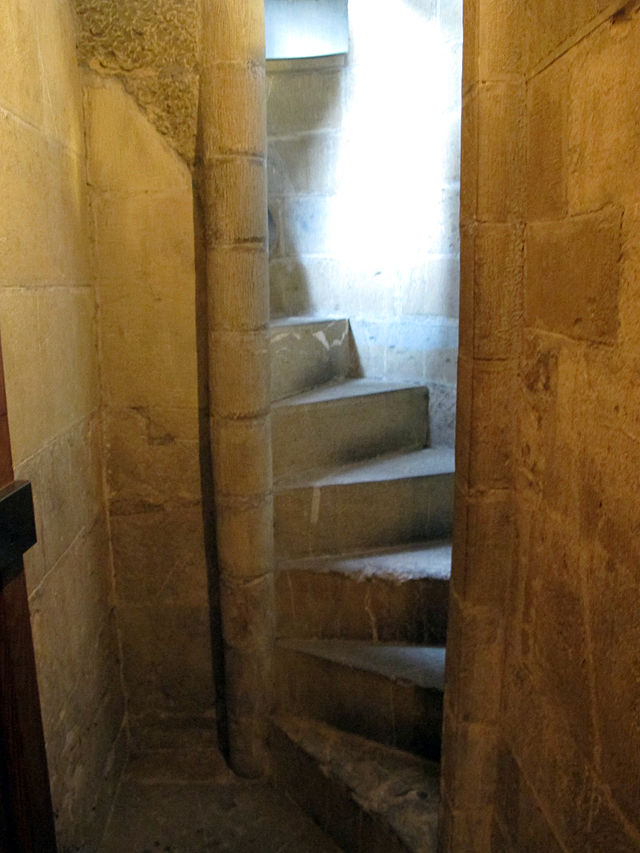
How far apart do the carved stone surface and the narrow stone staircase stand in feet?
3.32

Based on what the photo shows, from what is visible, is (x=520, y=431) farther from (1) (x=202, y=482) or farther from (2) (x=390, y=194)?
(2) (x=390, y=194)

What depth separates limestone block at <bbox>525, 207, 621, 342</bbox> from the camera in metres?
1.23

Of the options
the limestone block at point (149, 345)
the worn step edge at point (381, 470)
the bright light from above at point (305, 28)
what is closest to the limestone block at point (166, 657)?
the worn step edge at point (381, 470)

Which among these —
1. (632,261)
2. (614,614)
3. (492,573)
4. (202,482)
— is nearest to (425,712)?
(492,573)

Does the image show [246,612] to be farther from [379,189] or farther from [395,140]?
[395,140]

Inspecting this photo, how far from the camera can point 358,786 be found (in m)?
2.34

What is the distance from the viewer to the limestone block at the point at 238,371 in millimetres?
2352

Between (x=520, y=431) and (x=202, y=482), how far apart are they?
129 centimetres

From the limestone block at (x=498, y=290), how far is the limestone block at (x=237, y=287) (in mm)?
870

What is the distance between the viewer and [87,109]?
231 cm

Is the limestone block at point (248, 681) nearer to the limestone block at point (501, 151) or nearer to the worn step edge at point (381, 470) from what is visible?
the worn step edge at point (381, 470)

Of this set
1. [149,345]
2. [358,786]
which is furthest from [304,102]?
[358,786]

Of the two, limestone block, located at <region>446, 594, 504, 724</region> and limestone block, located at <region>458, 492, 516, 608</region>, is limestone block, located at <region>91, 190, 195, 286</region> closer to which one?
limestone block, located at <region>458, 492, 516, 608</region>

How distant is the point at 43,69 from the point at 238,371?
1.02 meters
